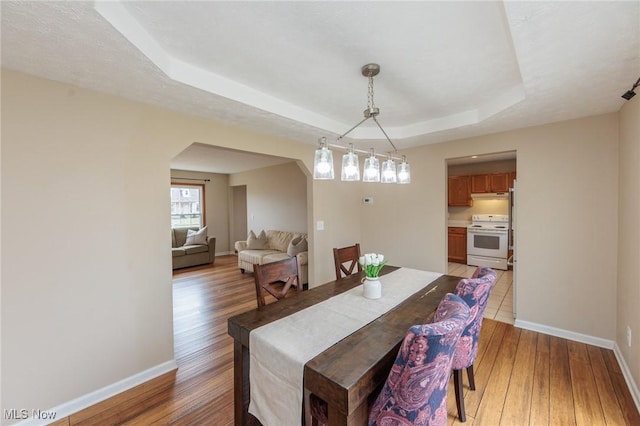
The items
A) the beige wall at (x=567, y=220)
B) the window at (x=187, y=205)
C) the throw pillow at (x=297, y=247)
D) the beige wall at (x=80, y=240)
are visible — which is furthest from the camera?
the window at (x=187, y=205)

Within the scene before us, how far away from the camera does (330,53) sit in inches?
68.6

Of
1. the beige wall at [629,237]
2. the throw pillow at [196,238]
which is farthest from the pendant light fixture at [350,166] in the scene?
the throw pillow at [196,238]

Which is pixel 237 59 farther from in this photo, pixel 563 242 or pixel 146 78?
pixel 563 242

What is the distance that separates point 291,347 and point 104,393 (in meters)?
1.84

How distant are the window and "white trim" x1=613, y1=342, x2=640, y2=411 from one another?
830 cm

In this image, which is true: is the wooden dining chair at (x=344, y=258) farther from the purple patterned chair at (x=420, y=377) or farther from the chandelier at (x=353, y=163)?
the purple patterned chair at (x=420, y=377)

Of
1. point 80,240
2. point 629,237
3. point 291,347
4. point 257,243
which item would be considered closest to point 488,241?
point 629,237

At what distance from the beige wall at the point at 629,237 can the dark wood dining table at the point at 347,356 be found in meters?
1.41

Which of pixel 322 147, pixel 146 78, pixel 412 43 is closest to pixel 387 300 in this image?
pixel 322 147

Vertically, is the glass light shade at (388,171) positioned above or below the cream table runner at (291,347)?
above

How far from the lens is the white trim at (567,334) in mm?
2574

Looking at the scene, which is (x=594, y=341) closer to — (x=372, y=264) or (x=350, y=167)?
(x=372, y=264)

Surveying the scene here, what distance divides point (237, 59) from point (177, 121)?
0.97 metres

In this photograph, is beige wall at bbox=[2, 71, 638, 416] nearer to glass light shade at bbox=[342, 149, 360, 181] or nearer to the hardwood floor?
the hardwood floor
